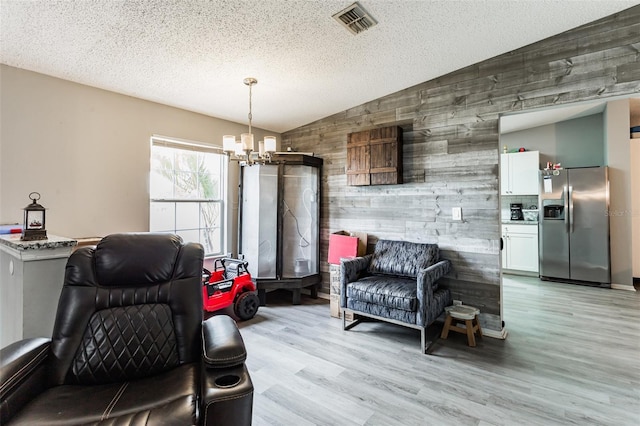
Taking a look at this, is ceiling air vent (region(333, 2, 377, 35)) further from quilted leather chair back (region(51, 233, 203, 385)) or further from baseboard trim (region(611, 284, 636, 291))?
baseboard trim (region(611, 284, 636, 291))

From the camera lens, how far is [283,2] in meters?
2.20

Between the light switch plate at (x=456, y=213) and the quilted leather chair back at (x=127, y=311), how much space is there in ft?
9.17

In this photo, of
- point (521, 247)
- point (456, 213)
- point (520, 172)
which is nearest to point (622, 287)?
point (521, 247)

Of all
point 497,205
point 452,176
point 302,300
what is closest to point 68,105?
point 302,300

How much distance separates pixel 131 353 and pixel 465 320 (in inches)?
114

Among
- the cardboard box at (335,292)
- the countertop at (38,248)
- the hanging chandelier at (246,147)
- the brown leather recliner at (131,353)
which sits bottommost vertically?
the cardboard box at (335,292)

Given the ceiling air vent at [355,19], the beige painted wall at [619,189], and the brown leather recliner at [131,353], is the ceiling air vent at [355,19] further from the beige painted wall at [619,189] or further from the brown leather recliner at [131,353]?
the beige painted wall at [619,189]

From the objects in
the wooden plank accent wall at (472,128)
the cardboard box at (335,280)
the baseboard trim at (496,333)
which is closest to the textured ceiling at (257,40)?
the wooden plank accent wall at (472,128)

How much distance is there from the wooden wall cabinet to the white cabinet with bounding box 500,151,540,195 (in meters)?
3.20

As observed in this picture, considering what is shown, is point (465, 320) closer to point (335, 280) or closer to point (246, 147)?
point (335, 280)

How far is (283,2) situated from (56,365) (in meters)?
2.63

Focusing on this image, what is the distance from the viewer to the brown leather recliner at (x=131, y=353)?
3.90ft

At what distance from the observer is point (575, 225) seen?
5230 mm

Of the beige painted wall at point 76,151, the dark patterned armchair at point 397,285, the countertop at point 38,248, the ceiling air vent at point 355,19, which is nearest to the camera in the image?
the countertop at point 38,248
